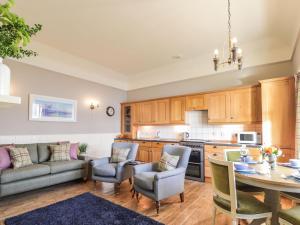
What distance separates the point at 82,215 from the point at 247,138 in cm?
359

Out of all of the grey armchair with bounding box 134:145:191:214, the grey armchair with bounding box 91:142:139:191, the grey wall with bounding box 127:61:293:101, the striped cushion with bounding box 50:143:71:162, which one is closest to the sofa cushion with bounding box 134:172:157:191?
the grey armchair with bounding box 134:145:191:214

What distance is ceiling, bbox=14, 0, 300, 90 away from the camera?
2.92 metres

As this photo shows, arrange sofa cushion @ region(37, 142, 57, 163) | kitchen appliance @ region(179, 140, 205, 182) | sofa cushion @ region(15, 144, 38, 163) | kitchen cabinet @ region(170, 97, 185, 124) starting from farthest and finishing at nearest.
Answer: kitchen cabinet @ region(170, 97, 185, 124), kitchen appliance @ region(179, 140, 205, 182), sofa cushion @ region(37, 142, 57, 163), sofa cushion @ region(15, 144, 38, 163)

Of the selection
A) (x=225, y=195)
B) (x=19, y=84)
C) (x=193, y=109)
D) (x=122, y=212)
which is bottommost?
(x=122, y=212)

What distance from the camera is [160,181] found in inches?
107

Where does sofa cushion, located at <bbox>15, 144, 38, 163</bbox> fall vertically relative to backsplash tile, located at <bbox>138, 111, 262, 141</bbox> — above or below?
below

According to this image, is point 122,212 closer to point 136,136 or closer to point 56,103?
point 56,103

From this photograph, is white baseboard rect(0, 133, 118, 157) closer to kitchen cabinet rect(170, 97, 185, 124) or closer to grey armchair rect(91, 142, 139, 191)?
grey armchair rect(91, 142, 139, 191)

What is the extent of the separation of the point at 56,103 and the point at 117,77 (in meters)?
2.42

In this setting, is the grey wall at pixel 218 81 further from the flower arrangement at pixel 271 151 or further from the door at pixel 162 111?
the flower arrangement at pixel 271 151

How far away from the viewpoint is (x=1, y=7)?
80 cm

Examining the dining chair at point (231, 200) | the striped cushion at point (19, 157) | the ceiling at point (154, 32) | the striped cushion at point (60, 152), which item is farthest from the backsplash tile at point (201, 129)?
the striped cushion at point (19, 157)

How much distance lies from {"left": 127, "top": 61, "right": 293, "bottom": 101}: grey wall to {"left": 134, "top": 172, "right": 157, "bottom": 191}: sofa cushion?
10.0ft

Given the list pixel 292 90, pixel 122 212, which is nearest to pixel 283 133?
pixel 292 90
